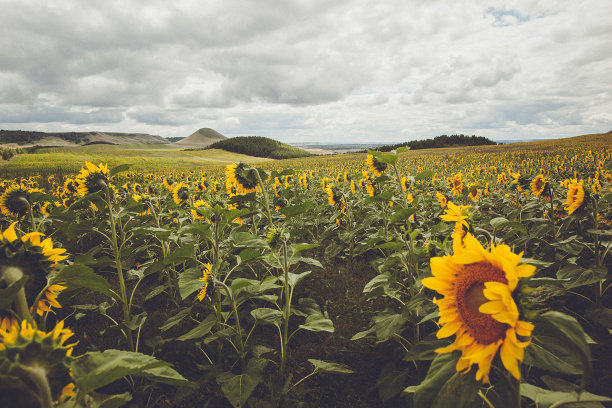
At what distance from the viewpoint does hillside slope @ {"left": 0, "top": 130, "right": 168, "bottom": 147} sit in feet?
407

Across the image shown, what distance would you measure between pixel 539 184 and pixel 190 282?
4.35 m

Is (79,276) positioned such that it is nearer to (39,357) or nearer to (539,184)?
(39,357)

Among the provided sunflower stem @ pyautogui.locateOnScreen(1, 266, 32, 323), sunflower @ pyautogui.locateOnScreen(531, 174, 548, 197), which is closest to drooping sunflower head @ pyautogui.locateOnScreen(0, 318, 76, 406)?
sunflower stem @ pyautogui.locateOnScreen(1, 266, 32, 323)

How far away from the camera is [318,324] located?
2236mm

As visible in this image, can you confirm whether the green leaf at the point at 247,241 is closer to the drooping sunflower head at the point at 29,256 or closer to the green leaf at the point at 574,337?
the drooping sunflower head at the point at 29,256

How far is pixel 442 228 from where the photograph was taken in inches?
94.5

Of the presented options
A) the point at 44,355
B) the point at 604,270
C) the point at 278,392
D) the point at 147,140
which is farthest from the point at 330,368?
the point at 147,140

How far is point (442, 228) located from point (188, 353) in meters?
2.70

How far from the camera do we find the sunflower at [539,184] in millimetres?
3645

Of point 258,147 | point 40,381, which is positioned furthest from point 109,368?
→ point 258,147

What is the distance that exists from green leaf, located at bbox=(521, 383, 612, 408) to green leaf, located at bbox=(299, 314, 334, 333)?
118 centimetres

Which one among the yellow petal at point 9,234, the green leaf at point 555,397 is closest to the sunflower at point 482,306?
the green leaf at point 555,397

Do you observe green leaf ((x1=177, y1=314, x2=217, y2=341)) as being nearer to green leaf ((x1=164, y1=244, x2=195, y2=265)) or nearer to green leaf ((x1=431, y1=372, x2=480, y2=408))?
green leaf ((x1=164, y1=244, x2=195, y2=265))

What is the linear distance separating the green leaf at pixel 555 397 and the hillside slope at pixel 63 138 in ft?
520
